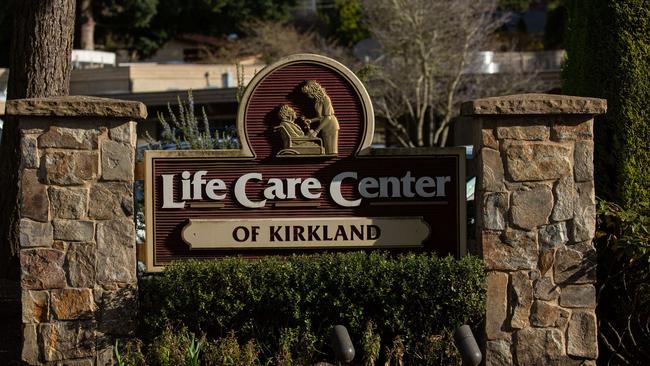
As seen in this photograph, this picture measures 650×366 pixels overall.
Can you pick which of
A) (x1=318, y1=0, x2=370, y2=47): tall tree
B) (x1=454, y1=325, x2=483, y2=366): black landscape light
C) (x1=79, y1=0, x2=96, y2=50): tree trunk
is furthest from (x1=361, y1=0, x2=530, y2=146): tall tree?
(x1=454, y1=325, x2=483, y2=366): black landscape light

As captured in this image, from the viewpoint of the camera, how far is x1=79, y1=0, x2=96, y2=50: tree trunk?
109ft

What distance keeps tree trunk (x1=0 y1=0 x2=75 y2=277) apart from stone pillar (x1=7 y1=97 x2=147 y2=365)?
2.04 metres

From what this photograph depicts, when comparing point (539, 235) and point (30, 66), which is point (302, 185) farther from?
point (30, 66)

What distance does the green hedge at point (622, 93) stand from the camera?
8297 mm

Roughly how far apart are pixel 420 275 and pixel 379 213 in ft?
2.46

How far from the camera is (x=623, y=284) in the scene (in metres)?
7.89

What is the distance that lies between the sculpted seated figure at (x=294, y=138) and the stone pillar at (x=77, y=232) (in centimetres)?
112

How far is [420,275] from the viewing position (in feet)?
23.7

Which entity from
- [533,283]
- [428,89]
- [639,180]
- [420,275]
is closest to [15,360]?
[420,275]

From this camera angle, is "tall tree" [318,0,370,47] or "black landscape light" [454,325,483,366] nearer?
"black landscape light" [454,325,483,366]

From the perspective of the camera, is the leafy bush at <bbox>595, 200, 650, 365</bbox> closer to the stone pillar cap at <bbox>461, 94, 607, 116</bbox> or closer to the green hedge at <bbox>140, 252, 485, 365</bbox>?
the stone pillar cap at <bbox>461, 94, 607, 116</bbox>

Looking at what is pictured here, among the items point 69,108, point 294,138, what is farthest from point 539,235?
point 69,108

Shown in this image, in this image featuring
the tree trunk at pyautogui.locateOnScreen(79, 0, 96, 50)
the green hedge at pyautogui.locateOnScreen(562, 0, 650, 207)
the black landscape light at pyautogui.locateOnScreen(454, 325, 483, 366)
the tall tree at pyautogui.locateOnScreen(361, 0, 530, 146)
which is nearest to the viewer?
the black landscape light at pyautogui.locateOnScreen(454, 325, 483, 366)

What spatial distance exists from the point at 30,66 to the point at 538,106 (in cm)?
495
